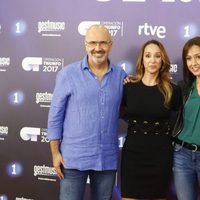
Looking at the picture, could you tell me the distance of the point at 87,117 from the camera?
1938 mm

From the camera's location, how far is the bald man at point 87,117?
1.94 m

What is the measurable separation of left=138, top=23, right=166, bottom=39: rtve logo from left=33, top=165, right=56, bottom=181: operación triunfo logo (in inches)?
51.0

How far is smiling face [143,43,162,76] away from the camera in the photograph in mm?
2018

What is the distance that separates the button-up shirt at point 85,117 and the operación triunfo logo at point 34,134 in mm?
732

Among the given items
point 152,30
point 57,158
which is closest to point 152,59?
point 152,30

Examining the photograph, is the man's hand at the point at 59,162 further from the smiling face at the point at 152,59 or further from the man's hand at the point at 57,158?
the smiling face at the point at 152,59

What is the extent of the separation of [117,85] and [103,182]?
596mm

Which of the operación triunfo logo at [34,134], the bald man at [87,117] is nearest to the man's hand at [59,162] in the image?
the bald man at [87,117]

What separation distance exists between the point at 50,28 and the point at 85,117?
99 cm

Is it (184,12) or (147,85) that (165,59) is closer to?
(147,85)

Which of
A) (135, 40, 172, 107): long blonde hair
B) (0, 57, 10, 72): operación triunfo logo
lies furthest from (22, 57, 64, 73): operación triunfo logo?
(135, 40, 172, 107): long blonde hair

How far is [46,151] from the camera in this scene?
2.74m

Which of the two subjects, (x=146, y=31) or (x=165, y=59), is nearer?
(x=165, y=59)

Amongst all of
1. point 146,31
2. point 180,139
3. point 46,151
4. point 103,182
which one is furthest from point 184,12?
point 46,151
